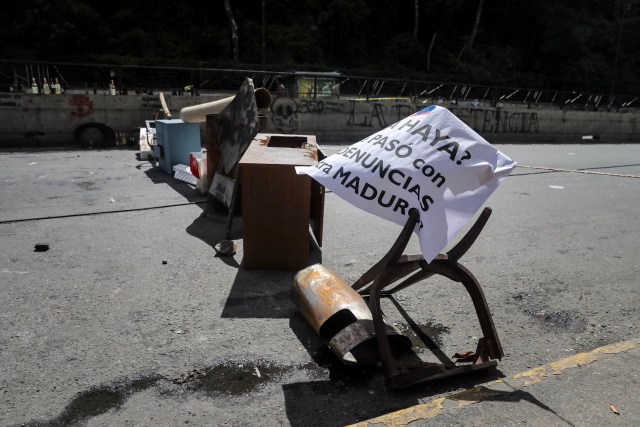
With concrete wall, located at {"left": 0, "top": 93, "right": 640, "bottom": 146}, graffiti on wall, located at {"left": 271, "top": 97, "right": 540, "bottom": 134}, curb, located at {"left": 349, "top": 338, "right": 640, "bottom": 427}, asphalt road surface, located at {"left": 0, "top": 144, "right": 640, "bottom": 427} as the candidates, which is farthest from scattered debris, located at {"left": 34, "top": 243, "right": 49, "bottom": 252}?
graffiti on wall, located at {"left": 271, "top": 97, "right": 540, "bottom": 134}

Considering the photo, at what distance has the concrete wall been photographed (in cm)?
1333

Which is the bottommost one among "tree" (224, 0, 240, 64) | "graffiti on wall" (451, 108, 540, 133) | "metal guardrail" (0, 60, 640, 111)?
"graffiti on wall" (451, 108, 540, 133)

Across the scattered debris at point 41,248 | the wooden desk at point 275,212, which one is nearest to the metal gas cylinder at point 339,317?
the wooden desk at point 275,212

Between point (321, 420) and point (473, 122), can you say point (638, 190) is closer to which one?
point (321, 420)

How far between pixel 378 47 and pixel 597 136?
33.4 metres

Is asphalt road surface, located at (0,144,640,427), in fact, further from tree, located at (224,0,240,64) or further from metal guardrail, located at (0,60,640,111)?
tree, located at (224,0,240,64)

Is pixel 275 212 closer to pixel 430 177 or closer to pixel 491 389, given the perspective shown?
pixel 430 177

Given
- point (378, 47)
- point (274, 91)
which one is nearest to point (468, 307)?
point (274, 91)

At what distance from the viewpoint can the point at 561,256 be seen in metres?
5.30

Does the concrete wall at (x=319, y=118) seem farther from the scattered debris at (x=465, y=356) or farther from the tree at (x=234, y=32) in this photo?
the tree at (x=234, y=32)

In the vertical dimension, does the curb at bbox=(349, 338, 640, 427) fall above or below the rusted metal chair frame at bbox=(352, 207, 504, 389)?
below

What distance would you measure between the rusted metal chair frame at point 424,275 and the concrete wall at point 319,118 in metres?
11.9

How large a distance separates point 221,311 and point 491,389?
6.81ft

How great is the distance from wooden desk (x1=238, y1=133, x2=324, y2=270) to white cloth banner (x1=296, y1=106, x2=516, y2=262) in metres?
1.57
